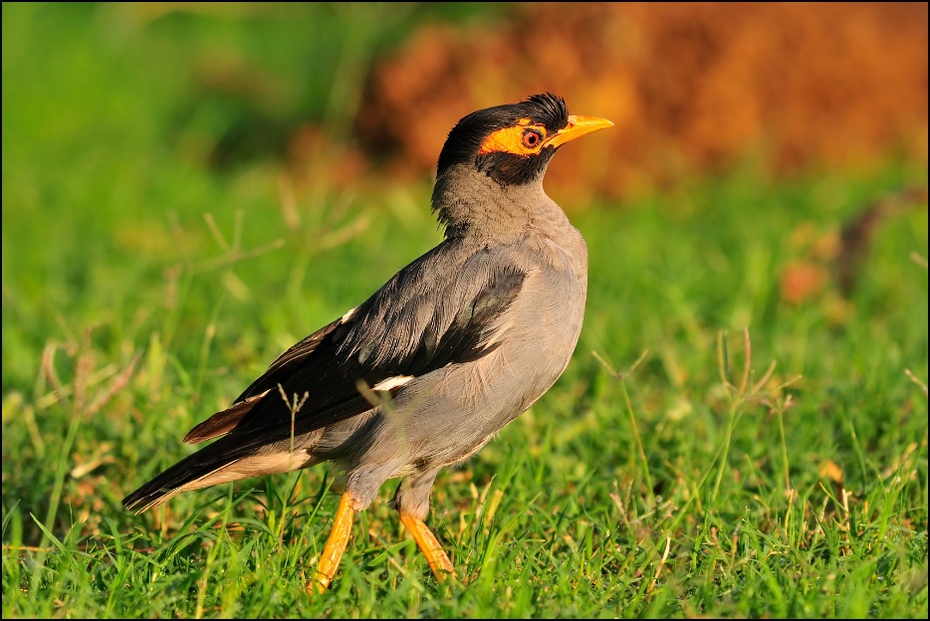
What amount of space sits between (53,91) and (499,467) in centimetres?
786

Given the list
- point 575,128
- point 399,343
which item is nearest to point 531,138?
point 575,128

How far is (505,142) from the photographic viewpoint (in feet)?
14.9

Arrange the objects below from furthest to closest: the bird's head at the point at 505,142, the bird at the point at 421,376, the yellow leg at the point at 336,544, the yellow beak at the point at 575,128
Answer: the yellow beak at the point at 575,128, the bird's head at the point at 505,142, the bird at the point at 421,376, the yellow leg at the point at 336,544

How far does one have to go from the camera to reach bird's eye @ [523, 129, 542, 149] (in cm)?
456

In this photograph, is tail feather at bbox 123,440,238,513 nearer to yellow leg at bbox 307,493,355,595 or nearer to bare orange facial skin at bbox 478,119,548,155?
yellow leg at bbox 307,493,355,595

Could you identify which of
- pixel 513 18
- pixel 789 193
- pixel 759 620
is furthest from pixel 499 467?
pixel 513 18

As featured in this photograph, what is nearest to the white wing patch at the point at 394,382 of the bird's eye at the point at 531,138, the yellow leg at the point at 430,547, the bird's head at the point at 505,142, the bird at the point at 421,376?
the bird at the point at 421,376

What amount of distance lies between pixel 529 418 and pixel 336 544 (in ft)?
5.05

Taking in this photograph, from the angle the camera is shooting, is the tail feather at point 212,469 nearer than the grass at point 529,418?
No

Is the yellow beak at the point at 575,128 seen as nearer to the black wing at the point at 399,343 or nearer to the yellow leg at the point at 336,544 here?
the black wing at the point at 399,343

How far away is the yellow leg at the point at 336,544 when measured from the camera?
3.90 meters

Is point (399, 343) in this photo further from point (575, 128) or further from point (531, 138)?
point (575, 128)

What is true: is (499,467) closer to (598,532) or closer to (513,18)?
(598,532)

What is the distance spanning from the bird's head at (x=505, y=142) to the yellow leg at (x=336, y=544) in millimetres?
1335
